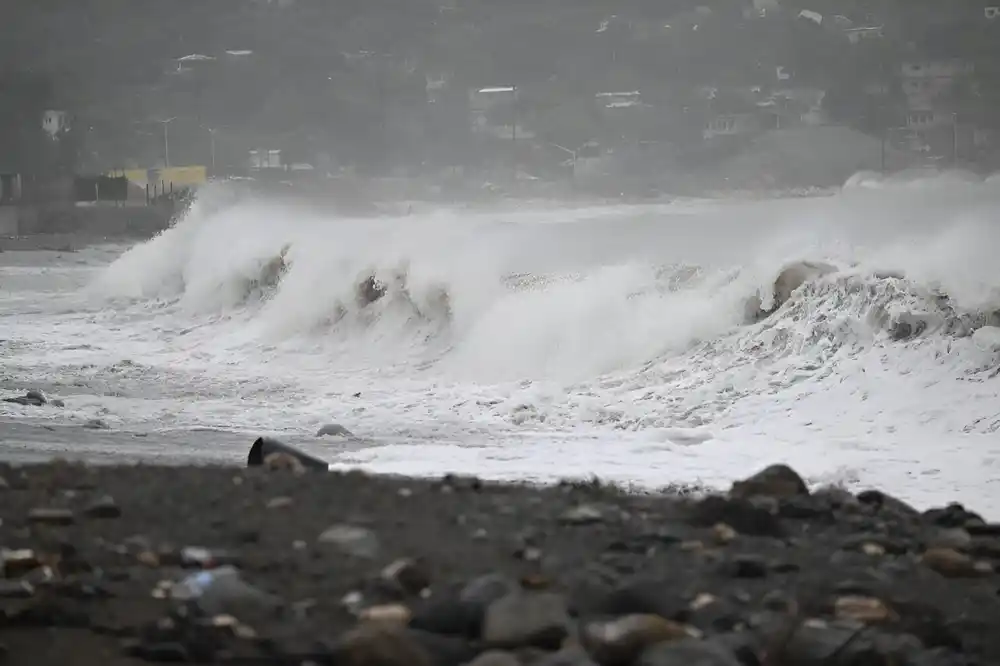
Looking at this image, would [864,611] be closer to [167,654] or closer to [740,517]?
[740,517]

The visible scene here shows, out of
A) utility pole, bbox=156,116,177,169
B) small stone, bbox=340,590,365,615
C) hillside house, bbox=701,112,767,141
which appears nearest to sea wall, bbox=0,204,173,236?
utility pole, bbox=156,116,177,169

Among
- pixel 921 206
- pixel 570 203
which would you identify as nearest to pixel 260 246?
pixel 921 206

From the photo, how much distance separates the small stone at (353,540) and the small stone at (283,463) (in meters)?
1.88

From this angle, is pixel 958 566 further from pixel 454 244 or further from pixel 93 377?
pixel 454 244

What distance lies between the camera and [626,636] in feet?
9.12

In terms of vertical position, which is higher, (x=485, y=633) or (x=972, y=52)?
(x=972, y=52)

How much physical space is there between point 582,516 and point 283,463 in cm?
207

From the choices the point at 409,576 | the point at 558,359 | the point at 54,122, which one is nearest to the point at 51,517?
the point at 409,576

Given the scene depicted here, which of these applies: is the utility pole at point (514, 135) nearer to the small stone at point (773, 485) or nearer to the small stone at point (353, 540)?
the small stone at point (773, 485)

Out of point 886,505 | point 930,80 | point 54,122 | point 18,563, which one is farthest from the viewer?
point 54,122

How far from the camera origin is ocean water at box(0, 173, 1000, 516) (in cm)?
820

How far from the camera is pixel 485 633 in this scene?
2900 millimetres

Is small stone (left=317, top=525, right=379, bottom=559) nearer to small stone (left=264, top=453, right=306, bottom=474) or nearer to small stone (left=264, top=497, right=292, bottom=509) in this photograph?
small stone (left=264, top=497, right=292, bottom=509)

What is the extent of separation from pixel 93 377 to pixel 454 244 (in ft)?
21.9
